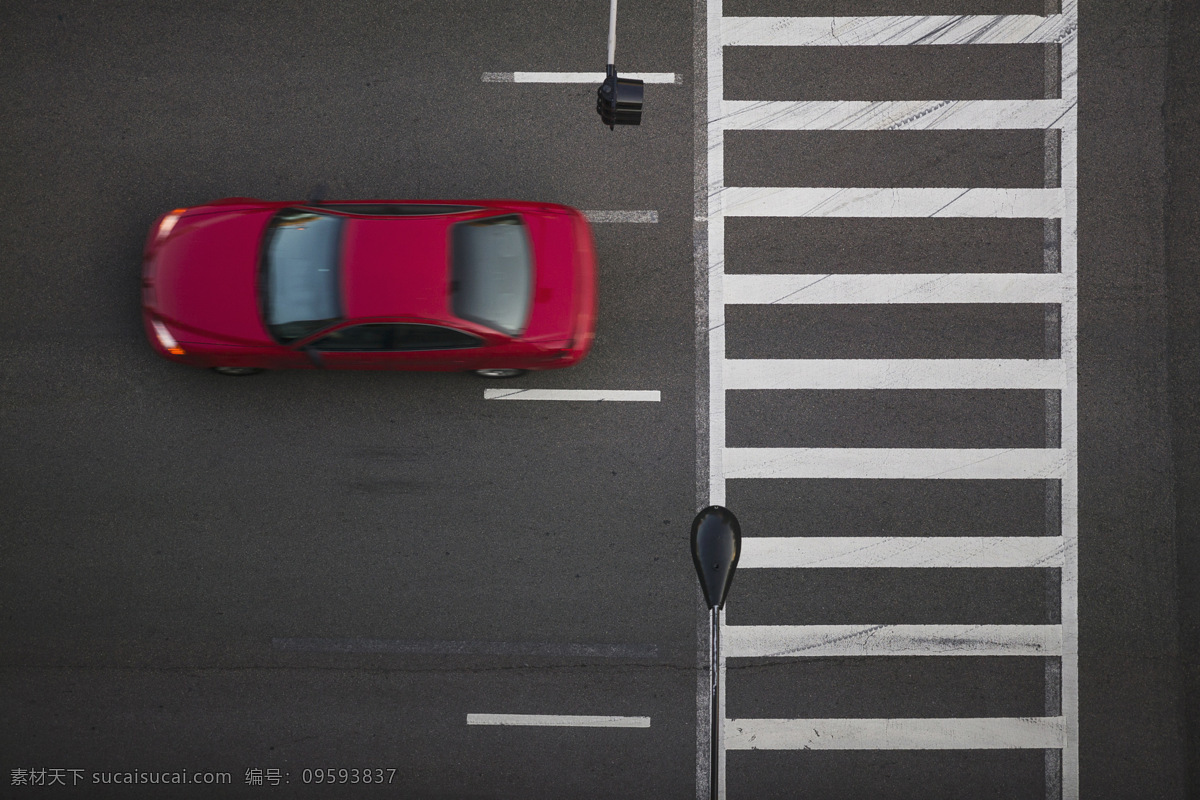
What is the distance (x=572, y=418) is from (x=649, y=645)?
2.05 meters

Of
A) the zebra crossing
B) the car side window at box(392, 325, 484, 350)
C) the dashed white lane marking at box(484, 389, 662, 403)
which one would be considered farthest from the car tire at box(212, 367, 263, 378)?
the zebra crossing

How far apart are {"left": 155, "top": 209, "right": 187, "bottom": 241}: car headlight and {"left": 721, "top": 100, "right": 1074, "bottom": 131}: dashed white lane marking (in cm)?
457

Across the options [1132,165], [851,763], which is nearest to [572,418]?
[851,763]

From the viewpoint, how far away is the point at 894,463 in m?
6.41

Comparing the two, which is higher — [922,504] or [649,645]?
[922,504]

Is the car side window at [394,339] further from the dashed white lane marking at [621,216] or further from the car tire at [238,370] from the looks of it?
the dashed white lane marking at [621,216]

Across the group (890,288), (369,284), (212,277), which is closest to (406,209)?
(369,284)

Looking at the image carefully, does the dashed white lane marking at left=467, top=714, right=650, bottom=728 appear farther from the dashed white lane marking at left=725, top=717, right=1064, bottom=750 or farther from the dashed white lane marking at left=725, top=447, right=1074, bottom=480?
the dashed white lane marking at left=725, top=447, right=1074, bottom=480

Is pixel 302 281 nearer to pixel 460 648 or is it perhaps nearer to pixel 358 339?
pixel 358 339

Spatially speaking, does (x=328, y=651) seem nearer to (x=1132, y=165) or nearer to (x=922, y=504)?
(x=922, y=504)

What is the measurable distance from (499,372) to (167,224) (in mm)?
2868

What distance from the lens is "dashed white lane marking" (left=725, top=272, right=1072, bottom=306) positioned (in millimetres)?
6434

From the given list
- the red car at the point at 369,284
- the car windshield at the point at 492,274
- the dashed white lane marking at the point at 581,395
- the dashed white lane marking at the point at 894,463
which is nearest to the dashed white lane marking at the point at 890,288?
the dashed white lane marking at the point at 581,395

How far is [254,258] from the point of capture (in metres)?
5.77
